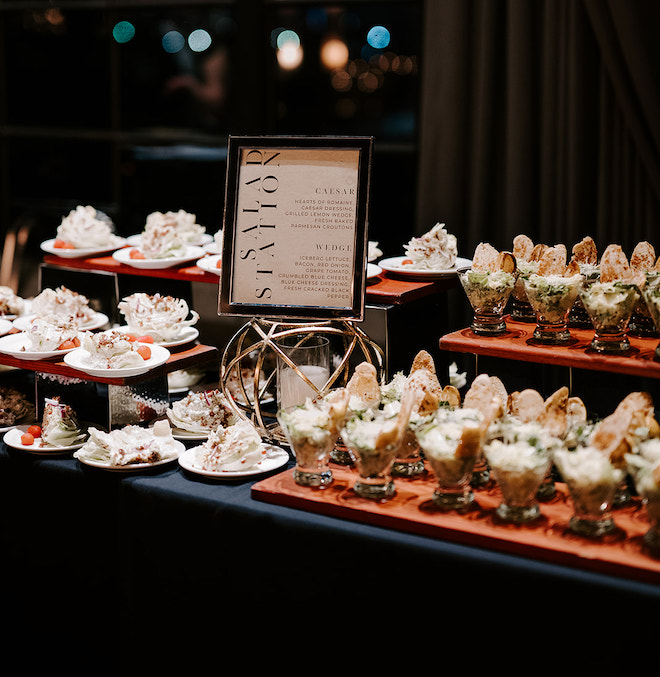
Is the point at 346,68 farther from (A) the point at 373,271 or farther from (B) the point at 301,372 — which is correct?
(B) the point at 301,372

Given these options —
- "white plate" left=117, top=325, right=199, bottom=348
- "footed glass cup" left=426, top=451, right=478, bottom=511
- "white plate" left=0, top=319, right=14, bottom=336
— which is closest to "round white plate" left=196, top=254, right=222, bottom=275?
"white plate" left=117, top=325, right=199, bottom=348

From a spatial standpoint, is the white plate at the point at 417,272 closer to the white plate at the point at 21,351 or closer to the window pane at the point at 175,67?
→ the white plate at the point at 21,351

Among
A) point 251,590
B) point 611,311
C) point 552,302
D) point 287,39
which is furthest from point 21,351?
point 287,39

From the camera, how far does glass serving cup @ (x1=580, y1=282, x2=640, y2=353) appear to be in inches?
75.0

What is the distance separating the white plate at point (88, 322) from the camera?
2.68 meters

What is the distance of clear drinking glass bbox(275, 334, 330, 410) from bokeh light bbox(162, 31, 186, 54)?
11.7 feet

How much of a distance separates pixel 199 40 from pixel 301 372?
11.4 feet

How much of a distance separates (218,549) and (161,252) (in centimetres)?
114

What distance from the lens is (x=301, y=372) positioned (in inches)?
87.4

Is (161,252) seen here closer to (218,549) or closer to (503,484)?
(218,549)

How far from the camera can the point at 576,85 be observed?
336 centimetres

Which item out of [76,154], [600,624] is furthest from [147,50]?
[600,624]

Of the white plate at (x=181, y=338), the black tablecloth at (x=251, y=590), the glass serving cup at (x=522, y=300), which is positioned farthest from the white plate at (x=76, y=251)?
the glass serving cup at (x=522, y=300)

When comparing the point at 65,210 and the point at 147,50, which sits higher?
the point at 147,50
